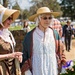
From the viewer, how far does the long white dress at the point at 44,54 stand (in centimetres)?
458

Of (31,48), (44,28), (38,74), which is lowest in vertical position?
(38,74)

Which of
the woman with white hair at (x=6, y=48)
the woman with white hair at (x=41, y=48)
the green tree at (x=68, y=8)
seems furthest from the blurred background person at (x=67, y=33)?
the green tree at (x=68, y=8)

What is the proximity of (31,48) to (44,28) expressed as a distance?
0.35m

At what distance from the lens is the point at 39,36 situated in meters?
4.63

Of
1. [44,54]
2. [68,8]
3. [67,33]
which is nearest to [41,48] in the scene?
[44,54]

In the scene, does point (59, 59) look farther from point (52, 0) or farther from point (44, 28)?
point (52, 0)

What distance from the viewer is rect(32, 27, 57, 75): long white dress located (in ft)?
15.0

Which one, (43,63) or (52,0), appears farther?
(52,0)

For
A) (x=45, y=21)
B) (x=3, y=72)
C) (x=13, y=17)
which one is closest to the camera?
(x=3, y=72)

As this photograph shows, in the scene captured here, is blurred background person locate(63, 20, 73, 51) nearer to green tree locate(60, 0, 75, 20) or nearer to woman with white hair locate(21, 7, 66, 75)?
woman with white hair locate(21, 7, 66, 75)

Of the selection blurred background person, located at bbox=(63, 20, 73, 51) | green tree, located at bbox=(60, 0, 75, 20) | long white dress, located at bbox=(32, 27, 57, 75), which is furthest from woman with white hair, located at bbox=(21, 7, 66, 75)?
green tree, located at bbox=(60, 0, 75, 20)

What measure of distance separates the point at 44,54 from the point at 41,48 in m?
0.10

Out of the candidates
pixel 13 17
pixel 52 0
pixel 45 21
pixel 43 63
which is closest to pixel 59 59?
pixel 43 63

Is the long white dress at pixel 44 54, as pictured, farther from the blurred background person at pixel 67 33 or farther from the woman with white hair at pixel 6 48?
the blurred background person at pixel 67 33
